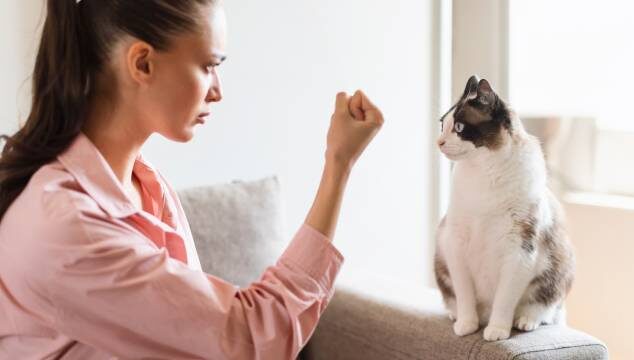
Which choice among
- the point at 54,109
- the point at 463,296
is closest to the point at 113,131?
the point at 54,109

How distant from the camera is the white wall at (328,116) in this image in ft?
6.30

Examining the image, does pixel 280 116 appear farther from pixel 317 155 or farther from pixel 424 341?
pixel 424 341

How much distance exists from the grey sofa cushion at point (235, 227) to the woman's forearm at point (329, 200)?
0.77 meters

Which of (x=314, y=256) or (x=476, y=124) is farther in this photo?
(x=476, y=124)

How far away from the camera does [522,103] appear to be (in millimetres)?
2283

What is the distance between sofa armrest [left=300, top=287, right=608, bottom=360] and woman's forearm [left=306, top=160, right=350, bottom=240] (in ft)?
1.61

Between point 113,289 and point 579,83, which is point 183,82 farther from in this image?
point 579,83

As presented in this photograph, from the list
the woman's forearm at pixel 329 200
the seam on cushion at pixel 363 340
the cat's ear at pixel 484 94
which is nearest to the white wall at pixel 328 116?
the seam on cushion at pixel 363 340

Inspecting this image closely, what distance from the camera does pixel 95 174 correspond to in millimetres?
913

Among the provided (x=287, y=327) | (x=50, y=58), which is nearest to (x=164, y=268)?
(x=287, y=327)

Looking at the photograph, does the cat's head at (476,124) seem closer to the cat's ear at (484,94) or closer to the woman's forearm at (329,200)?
the cat's ear at (484,94)

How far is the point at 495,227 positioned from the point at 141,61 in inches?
26.2

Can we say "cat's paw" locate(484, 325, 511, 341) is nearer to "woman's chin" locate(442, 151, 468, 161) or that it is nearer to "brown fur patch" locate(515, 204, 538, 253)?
"brown fur patch" locate(515, 204, 538, 253)

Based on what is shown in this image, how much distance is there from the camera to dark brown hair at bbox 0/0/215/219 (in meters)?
0.92
